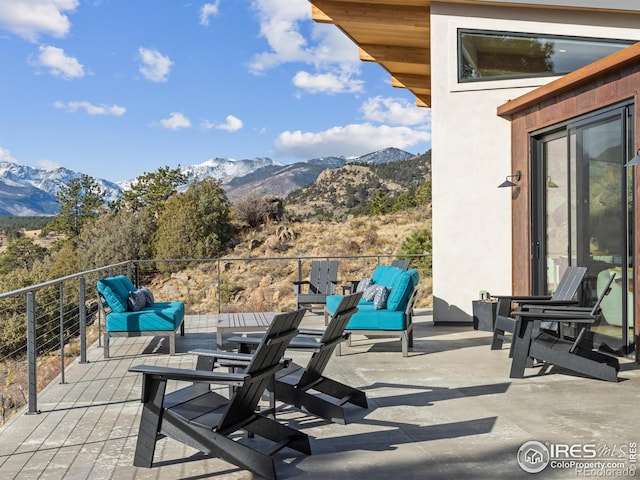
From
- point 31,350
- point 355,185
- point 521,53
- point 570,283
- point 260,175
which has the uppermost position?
point 260,175

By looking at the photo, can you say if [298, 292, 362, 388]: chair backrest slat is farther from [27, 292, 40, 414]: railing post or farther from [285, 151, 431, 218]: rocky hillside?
[285, 151, 431, 218]: rocky hillside

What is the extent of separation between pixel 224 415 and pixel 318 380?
1.27 metres

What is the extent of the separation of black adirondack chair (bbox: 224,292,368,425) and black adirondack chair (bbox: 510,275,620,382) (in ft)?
5.48

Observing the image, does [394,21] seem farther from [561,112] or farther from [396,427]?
[396,427]

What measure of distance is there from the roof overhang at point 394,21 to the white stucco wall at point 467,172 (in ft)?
1.06

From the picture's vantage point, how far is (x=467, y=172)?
8859mm

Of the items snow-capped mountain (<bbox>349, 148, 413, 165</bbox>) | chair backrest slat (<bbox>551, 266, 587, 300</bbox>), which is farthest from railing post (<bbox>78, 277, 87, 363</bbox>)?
snow-capped mountain (<bbox>349, 148, 413, 165</bbox>)

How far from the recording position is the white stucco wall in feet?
28.8

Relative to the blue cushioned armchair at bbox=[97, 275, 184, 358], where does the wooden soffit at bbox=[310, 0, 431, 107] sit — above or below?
above

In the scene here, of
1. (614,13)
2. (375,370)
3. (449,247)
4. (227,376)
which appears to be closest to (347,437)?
(227,376)

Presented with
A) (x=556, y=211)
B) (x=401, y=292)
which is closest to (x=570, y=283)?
(x=556, y=211)

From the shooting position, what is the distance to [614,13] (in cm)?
817

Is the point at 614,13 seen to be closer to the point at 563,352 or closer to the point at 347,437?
the point at 563,352

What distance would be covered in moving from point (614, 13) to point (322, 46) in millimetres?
27091
